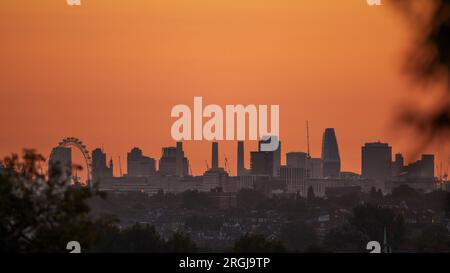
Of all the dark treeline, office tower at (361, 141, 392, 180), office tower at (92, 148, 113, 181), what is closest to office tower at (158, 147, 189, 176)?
the dark treeline

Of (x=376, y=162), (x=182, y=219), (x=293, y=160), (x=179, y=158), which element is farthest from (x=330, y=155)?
(x=376, y=162)

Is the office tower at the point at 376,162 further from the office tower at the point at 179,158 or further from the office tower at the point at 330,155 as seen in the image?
the office tower at the point at 179,158

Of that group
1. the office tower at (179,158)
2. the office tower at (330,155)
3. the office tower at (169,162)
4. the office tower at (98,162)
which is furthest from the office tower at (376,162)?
the office tower at (179,158)

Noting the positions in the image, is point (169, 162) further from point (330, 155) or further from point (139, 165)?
point (330, 155)

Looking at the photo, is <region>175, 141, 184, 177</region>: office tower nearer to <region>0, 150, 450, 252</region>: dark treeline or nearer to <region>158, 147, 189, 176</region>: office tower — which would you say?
<region>158, 147, 189, 176</region>: office tower
